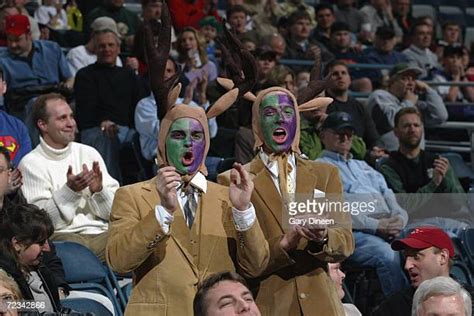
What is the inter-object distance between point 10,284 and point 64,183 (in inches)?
87.1

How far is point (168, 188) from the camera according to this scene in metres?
6.46

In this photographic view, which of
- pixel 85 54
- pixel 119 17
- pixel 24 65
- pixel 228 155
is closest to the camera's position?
pixel 228 155

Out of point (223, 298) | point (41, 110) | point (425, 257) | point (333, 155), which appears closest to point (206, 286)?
point (223, 298)

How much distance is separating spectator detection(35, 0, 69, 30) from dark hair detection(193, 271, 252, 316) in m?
7.33

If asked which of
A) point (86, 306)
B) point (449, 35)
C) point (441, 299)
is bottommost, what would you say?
point (86, 306)

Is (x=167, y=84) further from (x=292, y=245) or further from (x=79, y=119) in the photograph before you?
(x=79, y=119)

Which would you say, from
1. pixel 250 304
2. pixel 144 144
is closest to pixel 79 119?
pixel 144 144

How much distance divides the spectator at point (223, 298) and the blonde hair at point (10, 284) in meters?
0.90

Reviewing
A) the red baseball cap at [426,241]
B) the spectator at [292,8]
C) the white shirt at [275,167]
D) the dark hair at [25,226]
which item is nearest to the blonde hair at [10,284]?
the dark hair at [25,226]

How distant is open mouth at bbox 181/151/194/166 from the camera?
6.82 meters

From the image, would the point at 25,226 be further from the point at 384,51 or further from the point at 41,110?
the point at 384,51

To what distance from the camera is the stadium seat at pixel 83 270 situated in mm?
8242

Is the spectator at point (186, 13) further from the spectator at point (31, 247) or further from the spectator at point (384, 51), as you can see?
the spectator at point (31, 247)

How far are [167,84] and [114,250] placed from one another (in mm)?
925
